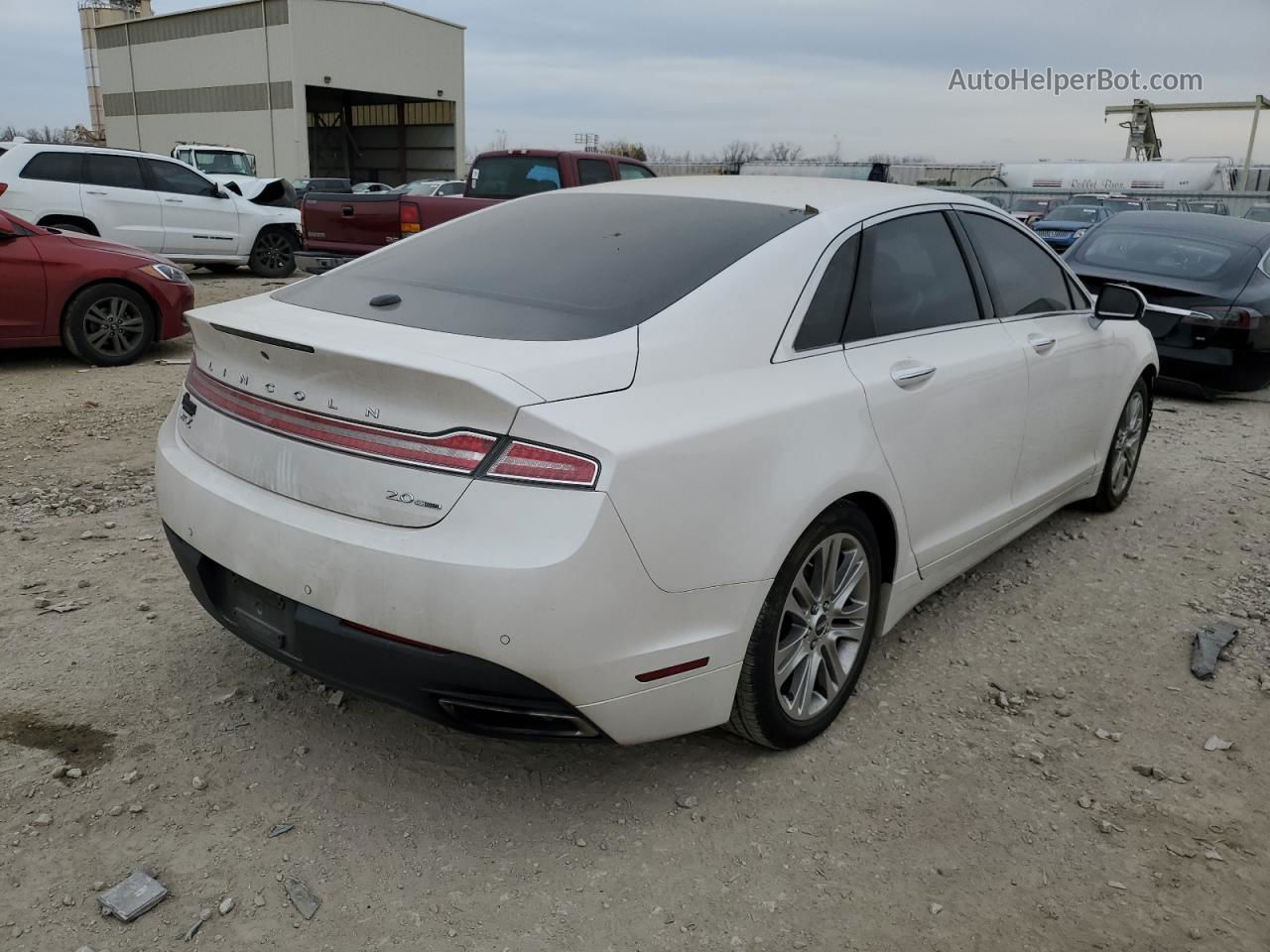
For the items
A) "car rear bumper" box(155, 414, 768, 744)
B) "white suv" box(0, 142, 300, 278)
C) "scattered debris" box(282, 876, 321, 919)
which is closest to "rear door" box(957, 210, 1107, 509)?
"car rear bumper" box(155, 414, 768, 744)

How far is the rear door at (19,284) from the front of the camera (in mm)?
7395

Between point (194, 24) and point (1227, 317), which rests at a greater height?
point (194, 24)

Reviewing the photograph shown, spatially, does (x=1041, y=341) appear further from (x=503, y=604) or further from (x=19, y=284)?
(x=19, y=284)

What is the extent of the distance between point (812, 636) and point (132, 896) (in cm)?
182

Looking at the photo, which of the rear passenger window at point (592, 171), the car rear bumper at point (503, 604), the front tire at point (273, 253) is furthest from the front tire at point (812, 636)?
the front tire at point (273, 253)

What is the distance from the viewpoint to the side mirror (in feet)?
14.8

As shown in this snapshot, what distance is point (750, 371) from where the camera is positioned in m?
2.68

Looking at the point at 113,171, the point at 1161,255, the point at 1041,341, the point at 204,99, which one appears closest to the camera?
the point at 1041,341

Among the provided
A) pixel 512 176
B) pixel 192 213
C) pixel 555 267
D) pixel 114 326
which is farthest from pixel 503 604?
pixel 192 213

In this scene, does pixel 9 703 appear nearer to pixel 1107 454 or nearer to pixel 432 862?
pixel 432 862

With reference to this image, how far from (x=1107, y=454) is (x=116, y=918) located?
445cm

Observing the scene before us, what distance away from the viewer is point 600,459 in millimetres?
2244

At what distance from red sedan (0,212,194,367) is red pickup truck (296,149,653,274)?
2540mm

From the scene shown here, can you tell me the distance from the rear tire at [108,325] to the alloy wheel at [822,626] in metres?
6.95
